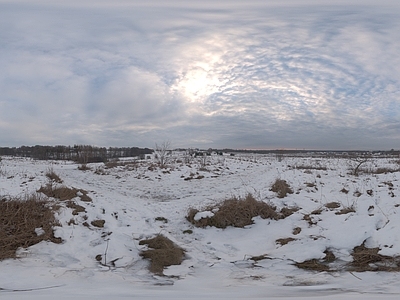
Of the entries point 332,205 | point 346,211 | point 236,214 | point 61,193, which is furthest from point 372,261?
point 61,193

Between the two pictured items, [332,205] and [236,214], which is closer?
[236,214]

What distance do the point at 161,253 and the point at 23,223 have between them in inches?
118

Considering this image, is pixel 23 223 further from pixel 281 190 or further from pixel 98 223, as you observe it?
pixel 281 190

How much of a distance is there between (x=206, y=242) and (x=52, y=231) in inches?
126

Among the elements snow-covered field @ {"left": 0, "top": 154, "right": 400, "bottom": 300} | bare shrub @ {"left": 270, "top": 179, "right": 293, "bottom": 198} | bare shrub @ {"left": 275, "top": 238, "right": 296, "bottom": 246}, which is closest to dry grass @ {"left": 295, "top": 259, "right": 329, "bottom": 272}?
snow-covered field @ {"left": 0, "top": 154, "right": 400, "bottom": 300}

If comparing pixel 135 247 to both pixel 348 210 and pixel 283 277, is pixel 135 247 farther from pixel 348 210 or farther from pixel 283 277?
pixel 348 210

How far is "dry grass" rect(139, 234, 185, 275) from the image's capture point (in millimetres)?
5016

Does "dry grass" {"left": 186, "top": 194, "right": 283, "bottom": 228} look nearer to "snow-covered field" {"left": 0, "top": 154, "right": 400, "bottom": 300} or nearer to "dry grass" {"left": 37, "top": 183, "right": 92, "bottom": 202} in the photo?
"snow-covered field" {"left": 0, "top": 154, "right": 400, "bottom": 300}

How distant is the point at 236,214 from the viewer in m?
7.44

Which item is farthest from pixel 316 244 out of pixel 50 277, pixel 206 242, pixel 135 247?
pixel 50 277

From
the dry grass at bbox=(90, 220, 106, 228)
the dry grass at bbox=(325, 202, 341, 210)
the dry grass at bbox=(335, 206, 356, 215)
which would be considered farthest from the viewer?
the dry grass at bbox=(325, 202, 341, 210)

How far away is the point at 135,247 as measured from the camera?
5.84 m

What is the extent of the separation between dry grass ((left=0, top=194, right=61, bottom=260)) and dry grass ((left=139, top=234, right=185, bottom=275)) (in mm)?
1829

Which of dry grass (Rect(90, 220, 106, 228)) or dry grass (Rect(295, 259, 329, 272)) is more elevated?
dry grass (Rect(90, 220, 106, 228))
